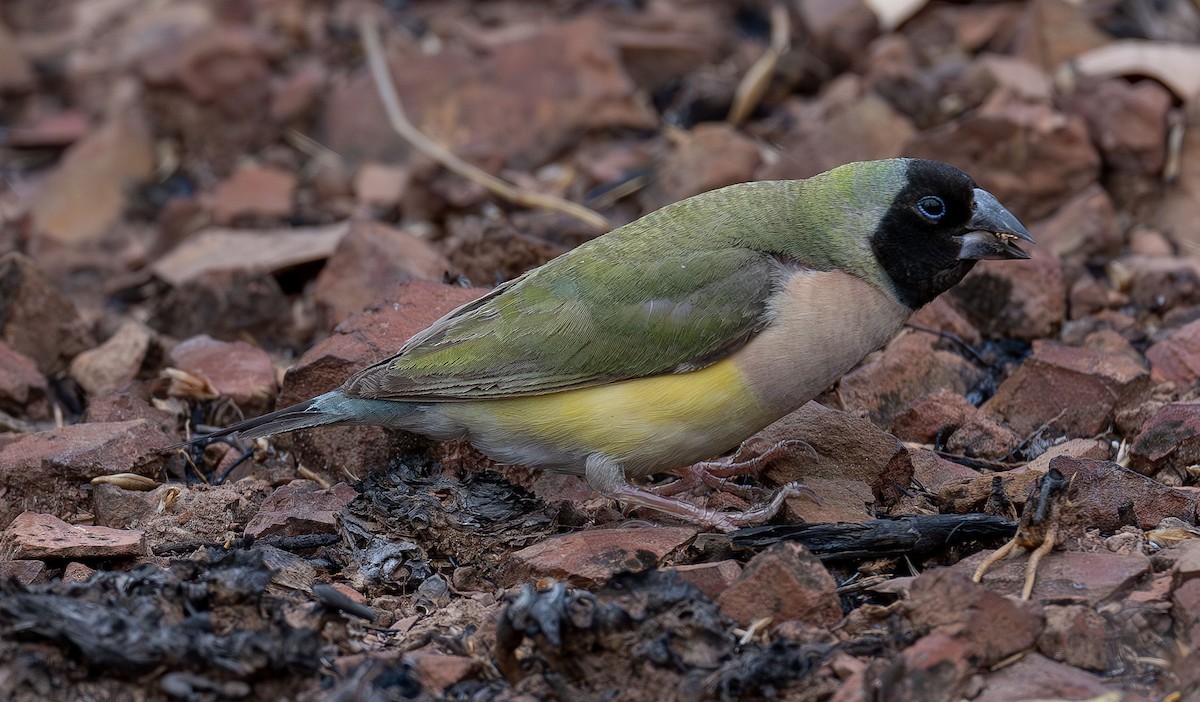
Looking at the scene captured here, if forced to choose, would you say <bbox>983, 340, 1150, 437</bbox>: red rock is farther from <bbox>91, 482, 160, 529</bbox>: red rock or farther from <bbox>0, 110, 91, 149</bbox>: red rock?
<bbox>0, 110, 91, 149</bbox>: red rock

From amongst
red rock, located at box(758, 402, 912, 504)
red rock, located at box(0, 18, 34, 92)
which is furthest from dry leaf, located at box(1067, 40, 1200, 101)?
red rock, located at box(0, 18, 34, 92)

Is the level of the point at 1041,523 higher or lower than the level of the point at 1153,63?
lower

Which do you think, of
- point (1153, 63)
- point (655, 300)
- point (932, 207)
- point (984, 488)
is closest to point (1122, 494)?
point (984, 488)

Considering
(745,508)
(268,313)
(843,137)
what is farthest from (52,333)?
(843,137)

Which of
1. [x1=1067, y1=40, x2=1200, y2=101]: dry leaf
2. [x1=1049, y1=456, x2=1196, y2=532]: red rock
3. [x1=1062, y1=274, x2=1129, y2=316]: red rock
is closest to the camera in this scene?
[x1=1049, y1=456, x2=1196, y2=532]: red rock

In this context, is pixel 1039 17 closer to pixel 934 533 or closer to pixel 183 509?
pixel 934 533

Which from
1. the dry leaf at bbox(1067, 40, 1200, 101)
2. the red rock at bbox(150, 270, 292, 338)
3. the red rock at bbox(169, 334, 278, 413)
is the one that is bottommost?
the red rock at bbox(150, 270, 292, 338)

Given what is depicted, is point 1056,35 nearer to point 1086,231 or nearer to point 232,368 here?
point 1086,231

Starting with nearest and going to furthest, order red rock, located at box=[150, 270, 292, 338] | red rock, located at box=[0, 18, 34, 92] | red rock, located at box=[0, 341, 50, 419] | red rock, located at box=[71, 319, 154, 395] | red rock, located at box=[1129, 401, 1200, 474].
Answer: red rock, located at box=[1129, 401, 1200, 474]
red rock, located at box=[0, 341, 50, 419]
red rock, located at box=[71, 319, 154, 395]
red rock, located at box=[150, 270, 292, 338]
red rock, located at box=[0, 18, 34, 92]
